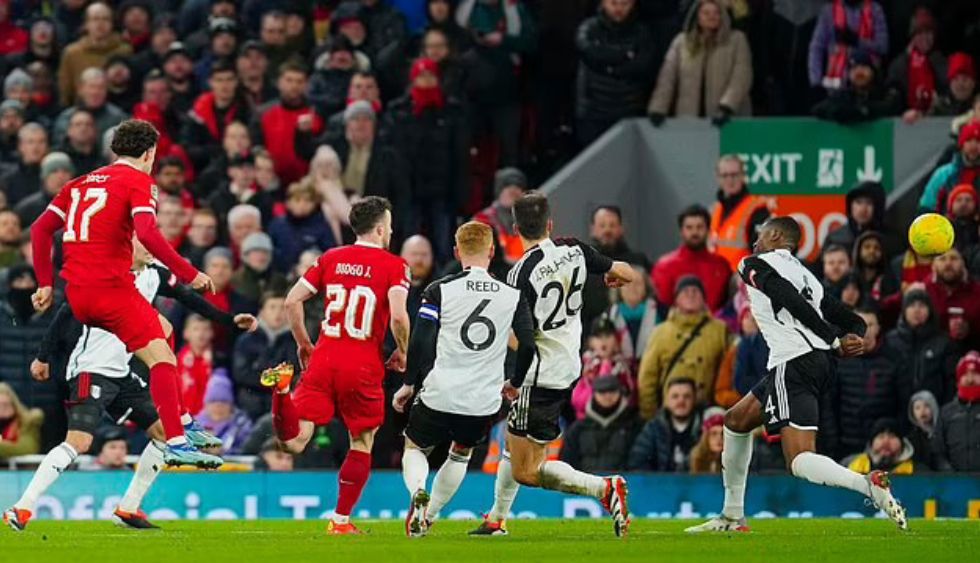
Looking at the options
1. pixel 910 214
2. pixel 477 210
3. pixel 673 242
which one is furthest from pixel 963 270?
pixel 477 210

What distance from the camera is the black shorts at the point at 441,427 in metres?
14.8

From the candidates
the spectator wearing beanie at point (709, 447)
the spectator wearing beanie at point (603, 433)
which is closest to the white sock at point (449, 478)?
the spectator wearing beanie at point (603, 433)

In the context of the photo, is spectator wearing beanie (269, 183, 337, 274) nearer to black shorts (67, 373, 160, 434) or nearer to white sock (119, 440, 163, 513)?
black shorts (67, 373, 160, 434)

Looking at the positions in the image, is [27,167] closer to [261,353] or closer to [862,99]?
[261,353]

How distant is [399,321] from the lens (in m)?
14.9

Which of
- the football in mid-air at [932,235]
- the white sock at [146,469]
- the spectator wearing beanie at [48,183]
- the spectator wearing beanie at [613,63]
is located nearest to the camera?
the white sock at [146,469]

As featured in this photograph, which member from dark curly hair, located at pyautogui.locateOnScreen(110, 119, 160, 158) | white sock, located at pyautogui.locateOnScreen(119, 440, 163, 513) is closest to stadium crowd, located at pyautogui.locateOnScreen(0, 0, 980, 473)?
white sock, located at pyautogui.locateOnScreen(119, 440, 163, 513)

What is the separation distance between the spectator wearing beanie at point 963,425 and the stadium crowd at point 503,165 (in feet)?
0.06

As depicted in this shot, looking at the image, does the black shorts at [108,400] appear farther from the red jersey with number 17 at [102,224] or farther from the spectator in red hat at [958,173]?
the spectator in red hat at [958,173]

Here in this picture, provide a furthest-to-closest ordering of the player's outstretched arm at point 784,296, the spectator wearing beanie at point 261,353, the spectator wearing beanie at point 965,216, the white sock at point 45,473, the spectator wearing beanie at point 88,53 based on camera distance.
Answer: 1. the spectator wearing beanie at point 88,53
2. the spectator wearing beanie at point 261,353
3. the spectator wearing beanie at point 965,216
4. the white sock at point 45,473
5. the player's outstretched arm at point 784,296

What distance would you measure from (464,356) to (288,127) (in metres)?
8.96

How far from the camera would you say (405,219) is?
896 inches

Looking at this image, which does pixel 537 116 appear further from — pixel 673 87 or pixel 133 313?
pixel 133 313

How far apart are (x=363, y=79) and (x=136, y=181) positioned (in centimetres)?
841
